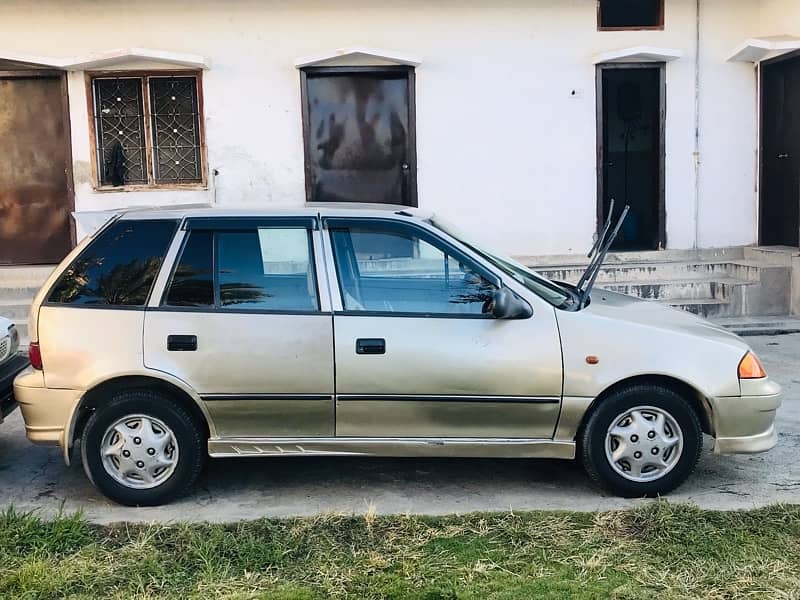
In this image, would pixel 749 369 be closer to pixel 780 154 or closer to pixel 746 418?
pixel 746 418

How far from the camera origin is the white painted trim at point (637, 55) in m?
10.2

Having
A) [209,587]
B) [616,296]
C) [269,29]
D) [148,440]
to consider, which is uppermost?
[269,29]

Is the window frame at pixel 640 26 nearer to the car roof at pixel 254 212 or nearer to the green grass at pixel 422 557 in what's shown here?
the car roof at pixel 254 212

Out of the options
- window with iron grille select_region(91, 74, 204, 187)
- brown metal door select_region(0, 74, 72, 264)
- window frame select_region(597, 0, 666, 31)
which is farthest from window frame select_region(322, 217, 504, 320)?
window frame select_region(597, 0, 666, 31)

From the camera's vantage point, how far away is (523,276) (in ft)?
16.7

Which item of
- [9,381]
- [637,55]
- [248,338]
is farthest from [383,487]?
[637,55]

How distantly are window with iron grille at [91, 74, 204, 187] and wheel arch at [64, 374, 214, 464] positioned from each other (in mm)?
5916

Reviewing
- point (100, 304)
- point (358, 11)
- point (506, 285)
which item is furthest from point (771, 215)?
point (100, 304)

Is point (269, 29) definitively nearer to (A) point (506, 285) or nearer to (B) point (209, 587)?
(A) point (506, 285)

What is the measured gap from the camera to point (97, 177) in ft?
33.5

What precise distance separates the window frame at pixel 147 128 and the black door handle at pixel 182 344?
19.2 feet

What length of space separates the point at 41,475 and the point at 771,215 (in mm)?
9140

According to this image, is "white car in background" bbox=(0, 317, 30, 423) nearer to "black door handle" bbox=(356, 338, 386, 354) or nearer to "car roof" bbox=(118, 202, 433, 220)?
"car roof" bbox=(118, 202, 433, 220)

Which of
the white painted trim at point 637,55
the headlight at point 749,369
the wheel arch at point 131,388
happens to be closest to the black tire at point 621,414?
the headlight at point 749,369
